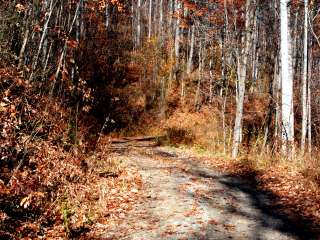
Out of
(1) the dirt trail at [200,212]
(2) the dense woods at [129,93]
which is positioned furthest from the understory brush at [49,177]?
(1) the dirt trail at [200,212]

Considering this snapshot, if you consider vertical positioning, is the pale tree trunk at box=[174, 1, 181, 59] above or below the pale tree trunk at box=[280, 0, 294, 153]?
above

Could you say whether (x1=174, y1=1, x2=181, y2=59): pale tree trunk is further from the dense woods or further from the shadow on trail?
the shadow on trail

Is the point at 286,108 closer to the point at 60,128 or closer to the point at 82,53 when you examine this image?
the point at 60,128

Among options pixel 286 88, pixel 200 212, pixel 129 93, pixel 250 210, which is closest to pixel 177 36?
pixel 129 93

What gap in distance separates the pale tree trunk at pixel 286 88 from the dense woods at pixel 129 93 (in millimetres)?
29

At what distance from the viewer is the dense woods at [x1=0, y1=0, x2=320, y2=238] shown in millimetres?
9359

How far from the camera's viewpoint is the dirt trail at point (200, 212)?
7.18 m

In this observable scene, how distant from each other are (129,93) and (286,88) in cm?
1700

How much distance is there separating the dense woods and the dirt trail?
3.90 ft

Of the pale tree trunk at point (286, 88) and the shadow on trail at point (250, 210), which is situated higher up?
the pale tree trunk at point (286, 88)

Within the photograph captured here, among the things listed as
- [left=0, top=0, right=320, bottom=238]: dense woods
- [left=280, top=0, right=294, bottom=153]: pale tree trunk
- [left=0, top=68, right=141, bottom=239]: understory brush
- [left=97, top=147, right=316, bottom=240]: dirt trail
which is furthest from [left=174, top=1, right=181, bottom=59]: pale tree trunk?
[left=97, top=147, right=316, bottom=240]: dirt trail

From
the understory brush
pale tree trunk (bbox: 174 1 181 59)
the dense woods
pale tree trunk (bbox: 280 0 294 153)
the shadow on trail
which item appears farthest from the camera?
pale tree trunk (bbox: 174 1 181 59)

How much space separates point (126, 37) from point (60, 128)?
2672 cm

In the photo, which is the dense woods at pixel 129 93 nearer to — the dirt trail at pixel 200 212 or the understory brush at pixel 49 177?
the understory brush at pixel 49 177
